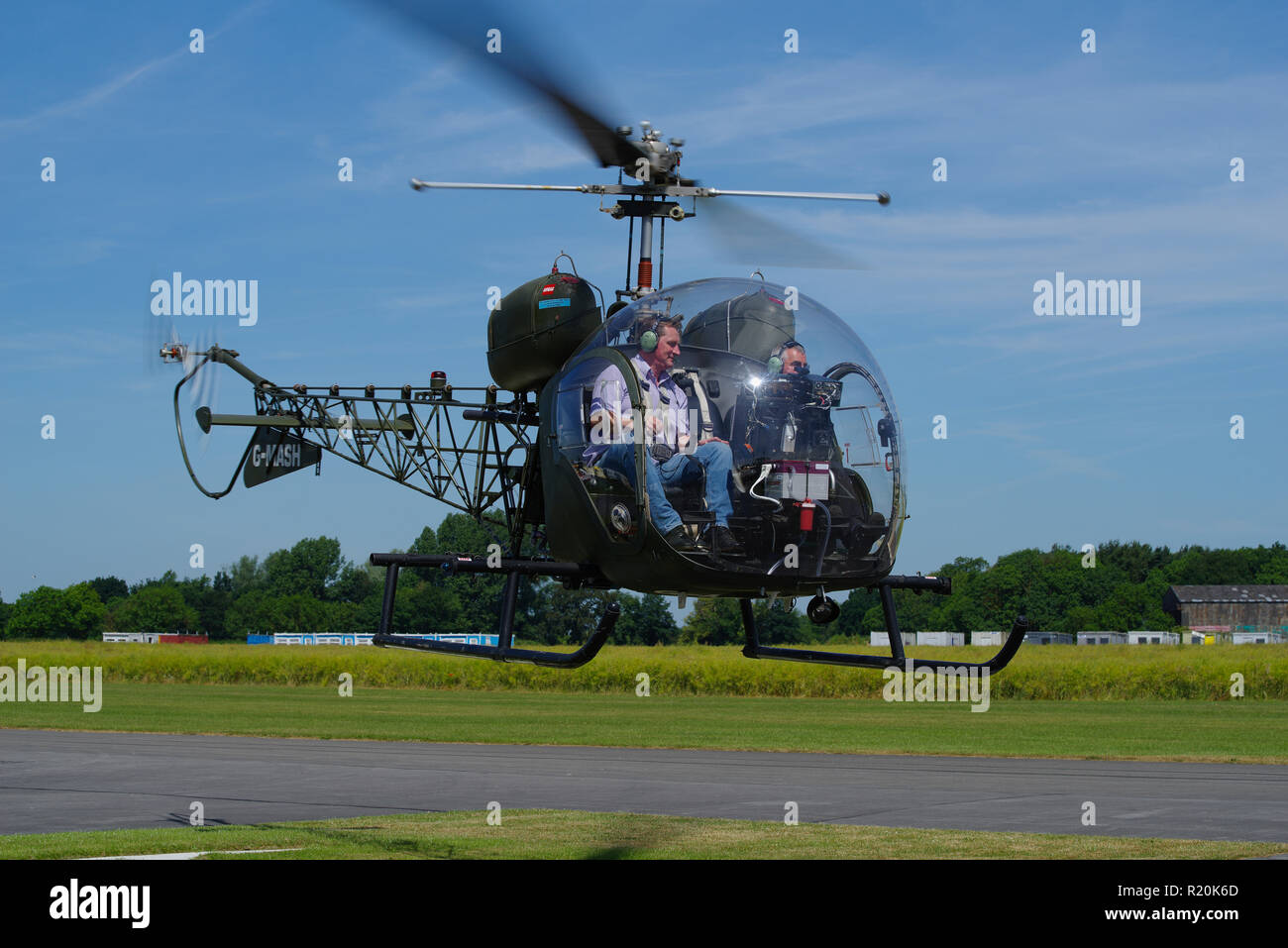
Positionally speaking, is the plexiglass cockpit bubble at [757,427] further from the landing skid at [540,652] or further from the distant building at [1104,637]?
the distant building at [1104,637]

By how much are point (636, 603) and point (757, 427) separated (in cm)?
4130

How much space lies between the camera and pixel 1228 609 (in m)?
148

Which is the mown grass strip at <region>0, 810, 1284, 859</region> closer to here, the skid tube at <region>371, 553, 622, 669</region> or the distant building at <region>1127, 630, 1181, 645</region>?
the skid tube at <region>371, 553, 622, 669</region>

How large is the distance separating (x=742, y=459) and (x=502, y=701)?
167 feet

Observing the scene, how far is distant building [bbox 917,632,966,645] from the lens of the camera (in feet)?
336

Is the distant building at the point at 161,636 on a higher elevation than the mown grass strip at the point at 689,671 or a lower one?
lower

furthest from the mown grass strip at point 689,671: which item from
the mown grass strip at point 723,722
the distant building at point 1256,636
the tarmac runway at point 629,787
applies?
the distant building at point 1256,636

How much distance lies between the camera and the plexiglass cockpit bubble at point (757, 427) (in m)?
10.4

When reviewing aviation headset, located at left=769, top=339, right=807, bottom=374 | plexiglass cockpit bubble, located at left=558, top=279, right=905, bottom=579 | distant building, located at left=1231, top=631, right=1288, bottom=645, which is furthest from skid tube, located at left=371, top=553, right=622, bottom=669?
distant building, located at left=1231, top=631, right=1288, bottom=645

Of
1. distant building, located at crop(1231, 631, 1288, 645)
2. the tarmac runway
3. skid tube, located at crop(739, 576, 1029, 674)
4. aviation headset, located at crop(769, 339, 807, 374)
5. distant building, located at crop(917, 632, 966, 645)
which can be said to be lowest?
distant building, located at crop(1231, 631, 1288, 645)

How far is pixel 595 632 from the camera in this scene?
10.8 m

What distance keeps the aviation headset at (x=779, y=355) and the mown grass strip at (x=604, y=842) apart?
881 cm

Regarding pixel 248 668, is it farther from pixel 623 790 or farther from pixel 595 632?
pixel 595 632

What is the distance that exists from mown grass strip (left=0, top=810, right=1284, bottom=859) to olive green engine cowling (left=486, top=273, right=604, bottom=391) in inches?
287
